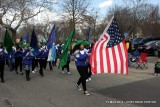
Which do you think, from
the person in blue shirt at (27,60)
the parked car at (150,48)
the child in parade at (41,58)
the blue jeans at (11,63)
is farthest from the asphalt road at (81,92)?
the parked car at (150,48)

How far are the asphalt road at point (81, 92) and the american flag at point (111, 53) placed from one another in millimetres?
918

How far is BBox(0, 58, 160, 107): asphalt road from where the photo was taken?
8469 millimetres

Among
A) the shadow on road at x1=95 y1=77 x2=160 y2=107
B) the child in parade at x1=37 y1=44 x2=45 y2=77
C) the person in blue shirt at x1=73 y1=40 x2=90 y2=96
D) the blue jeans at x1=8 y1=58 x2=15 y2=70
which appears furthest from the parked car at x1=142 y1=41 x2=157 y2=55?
the person in blue shirt at x1=73 y1=40 x2=90 y2=96

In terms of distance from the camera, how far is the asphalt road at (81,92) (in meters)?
8.47

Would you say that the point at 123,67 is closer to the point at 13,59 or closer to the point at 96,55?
the point at 96,55

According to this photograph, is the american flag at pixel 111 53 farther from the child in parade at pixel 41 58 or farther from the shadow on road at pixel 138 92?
the child in parade at pixel 41 58

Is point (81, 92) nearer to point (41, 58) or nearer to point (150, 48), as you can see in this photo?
point (41, 58)

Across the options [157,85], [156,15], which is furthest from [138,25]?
[157,85]

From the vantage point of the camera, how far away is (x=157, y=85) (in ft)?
35.4

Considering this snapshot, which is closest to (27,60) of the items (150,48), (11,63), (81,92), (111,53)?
(81,92)

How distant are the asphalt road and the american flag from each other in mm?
918

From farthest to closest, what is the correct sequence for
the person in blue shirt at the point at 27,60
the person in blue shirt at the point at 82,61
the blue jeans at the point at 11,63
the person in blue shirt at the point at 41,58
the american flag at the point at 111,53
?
the blue jeans at the point at 11,63, the person in blue shirt at the point at 41,58, the person in blue shirt at the point at 27,60, the person in blue shirt at the point at 82,61, the american flag at the point at 111,53

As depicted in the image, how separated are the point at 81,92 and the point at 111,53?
207 cm

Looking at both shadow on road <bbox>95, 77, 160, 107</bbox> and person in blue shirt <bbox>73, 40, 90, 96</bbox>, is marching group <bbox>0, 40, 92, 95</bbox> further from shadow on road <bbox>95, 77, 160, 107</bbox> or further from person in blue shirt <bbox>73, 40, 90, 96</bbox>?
shadow on road <bbox>95, 77, 160, 107</bbox>
